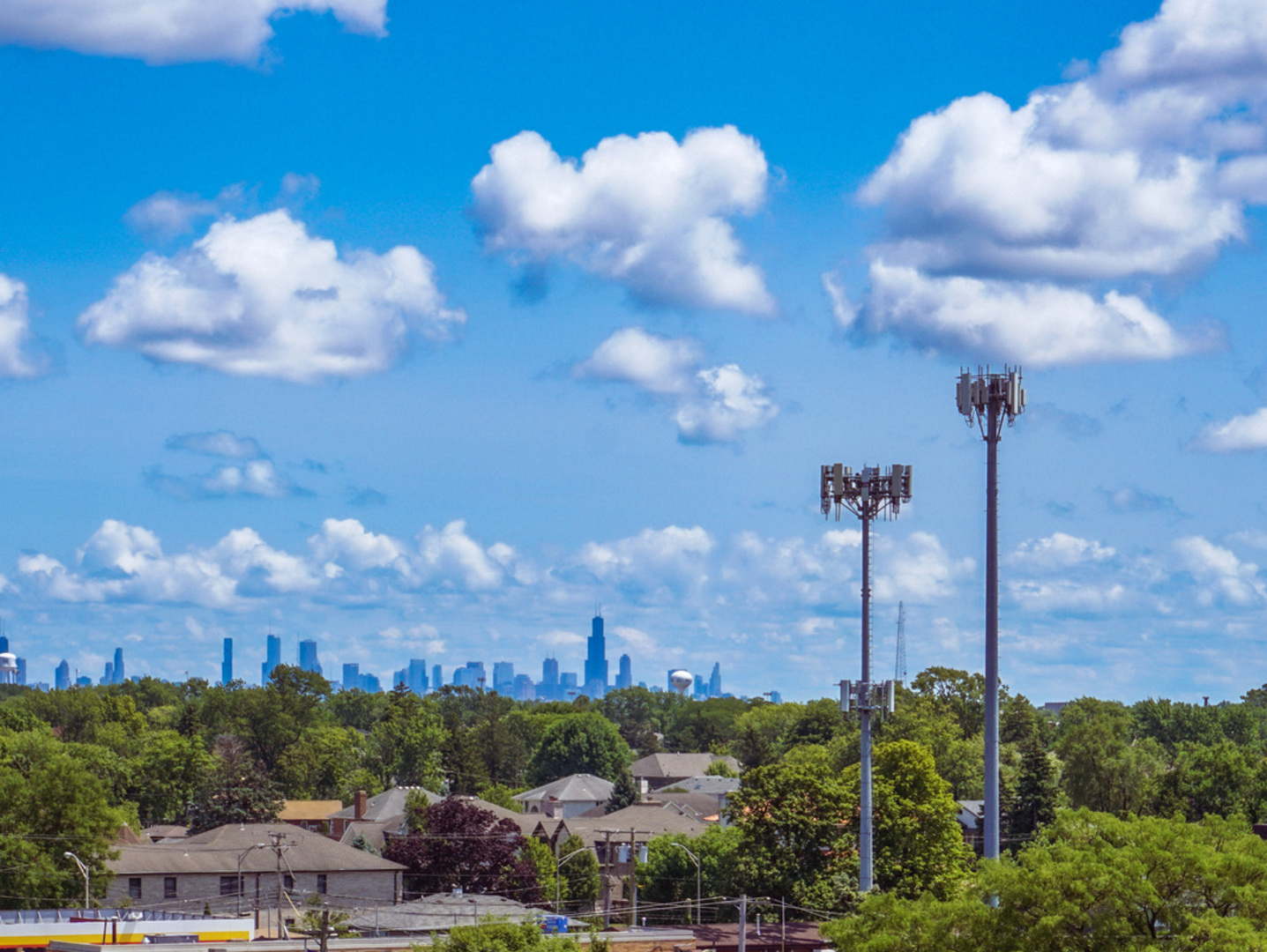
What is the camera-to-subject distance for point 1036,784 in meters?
96.6

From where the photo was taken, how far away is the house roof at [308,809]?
13100 cm

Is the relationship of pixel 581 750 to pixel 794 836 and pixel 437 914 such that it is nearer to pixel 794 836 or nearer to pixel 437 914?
pixel 794 836

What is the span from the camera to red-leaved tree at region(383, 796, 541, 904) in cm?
8431

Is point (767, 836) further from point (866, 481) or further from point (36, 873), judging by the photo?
point (36, 873)

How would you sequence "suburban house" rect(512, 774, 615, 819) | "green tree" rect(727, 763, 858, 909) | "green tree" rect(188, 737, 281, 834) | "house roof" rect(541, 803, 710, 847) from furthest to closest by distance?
"suburban house" rect(512, 774, 615, 819) < "green tree" rect(188, 737, 281, 834) < "house roof" rect(541, 803, 710, 847) < "green tree" rect(727, 763, 858, 909)

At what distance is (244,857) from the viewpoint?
8662 cm

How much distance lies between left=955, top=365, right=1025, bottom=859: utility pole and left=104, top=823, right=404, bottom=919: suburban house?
49252mm

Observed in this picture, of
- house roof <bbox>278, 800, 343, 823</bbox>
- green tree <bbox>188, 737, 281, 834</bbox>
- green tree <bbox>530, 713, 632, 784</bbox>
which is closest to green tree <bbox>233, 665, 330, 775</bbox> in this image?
green tree <bbox>530, 713, 632, 784</bbox>

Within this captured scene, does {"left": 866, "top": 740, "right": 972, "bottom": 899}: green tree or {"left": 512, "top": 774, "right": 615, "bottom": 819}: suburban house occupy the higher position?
{"left": 866, "top": 740, "right": 972, "bottom": 899}: green tree

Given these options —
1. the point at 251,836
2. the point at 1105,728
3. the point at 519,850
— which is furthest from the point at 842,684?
the point at 1105,728

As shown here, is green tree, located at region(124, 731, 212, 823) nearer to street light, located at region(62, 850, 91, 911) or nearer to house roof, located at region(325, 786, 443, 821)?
house roof, located at region(325, 786, 443, 821)

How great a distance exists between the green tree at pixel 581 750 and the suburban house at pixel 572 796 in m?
25.9

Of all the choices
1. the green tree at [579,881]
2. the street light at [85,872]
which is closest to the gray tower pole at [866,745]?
the street light at [85,872]

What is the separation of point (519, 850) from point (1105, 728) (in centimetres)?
4357
